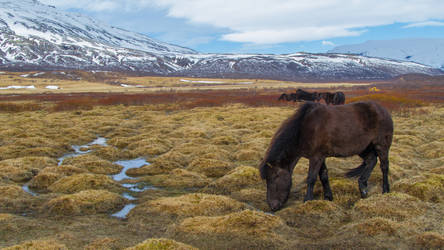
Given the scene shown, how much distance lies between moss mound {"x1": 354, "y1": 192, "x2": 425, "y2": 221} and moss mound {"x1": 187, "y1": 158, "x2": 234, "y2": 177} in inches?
235

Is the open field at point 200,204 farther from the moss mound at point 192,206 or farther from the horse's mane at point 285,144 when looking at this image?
the horse's mane at point 285,144

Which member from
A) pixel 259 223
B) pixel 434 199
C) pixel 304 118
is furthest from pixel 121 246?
pixel 434 199

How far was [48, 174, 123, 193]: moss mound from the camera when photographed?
1108cm

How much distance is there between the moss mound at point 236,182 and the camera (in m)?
11.1

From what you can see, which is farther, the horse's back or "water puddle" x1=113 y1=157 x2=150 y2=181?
"water puddle" x1=113 y1=157 x2=150 y2=181

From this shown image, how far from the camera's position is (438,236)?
21.7 ft

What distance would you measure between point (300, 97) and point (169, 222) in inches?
1487

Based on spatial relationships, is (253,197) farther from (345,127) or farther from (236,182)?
(345,127)

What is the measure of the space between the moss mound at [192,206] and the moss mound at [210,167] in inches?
145

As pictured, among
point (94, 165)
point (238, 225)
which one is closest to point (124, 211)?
point (238, 225)

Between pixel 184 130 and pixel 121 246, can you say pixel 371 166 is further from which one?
pixel 184 130

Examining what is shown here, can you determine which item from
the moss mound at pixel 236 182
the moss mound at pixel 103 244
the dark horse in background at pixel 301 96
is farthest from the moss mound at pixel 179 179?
the dark horse in background at pixel 301 96

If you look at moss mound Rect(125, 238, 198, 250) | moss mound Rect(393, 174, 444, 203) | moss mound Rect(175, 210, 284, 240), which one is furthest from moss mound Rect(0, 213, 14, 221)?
moss mound Rect(393, 174, 444, 203)

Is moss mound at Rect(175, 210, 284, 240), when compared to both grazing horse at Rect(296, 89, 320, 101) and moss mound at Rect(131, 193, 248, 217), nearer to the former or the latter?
moss mound at Rect(131, 193, 248, 217)
